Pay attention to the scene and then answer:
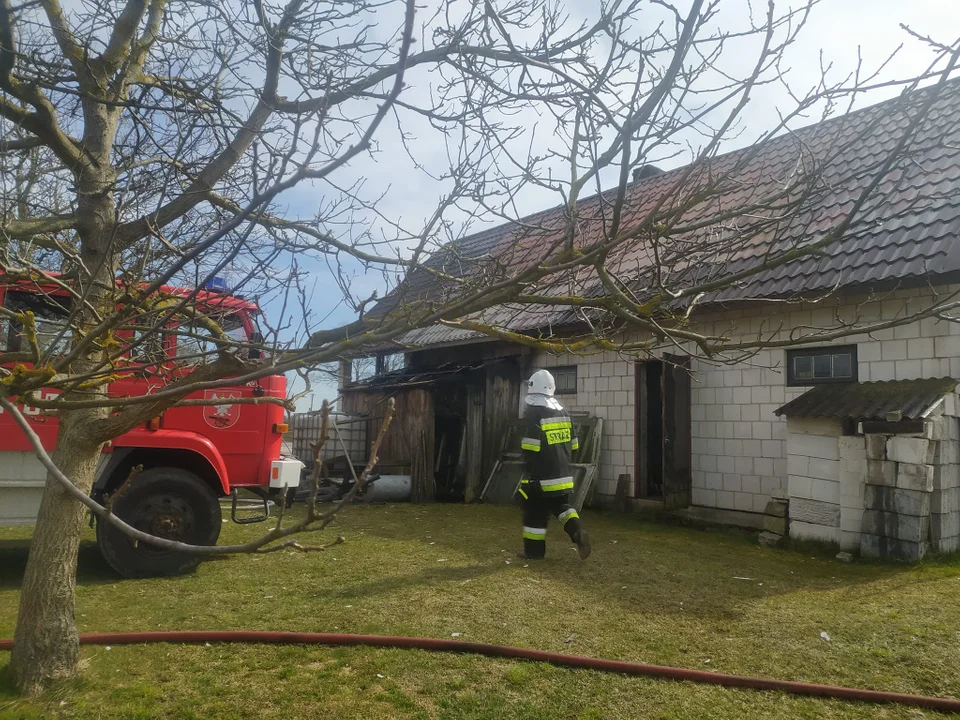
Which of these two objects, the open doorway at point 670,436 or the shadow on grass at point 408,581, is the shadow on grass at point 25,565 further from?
the open doorway at point 670,436

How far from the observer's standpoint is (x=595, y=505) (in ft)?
33.5

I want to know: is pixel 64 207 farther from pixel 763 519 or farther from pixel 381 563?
pixel 763 519

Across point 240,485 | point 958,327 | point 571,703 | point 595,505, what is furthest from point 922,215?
point 240,485

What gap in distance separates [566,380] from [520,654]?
24.9 feet

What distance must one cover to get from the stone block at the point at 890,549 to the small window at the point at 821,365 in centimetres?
184

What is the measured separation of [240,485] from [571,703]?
168 inches

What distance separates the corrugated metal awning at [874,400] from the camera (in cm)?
632

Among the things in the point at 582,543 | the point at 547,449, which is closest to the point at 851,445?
the point at 582,543

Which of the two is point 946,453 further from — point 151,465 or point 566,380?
point 151,465

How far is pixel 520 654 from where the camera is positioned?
391 centimetres

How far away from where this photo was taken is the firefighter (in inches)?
249

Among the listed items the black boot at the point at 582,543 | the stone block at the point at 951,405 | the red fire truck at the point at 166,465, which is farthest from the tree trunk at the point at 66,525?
the stone block at the point at 951,405

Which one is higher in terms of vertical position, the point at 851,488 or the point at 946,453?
the point at 946,453

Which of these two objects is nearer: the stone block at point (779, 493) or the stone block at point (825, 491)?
the stone block at point (825, 491)
